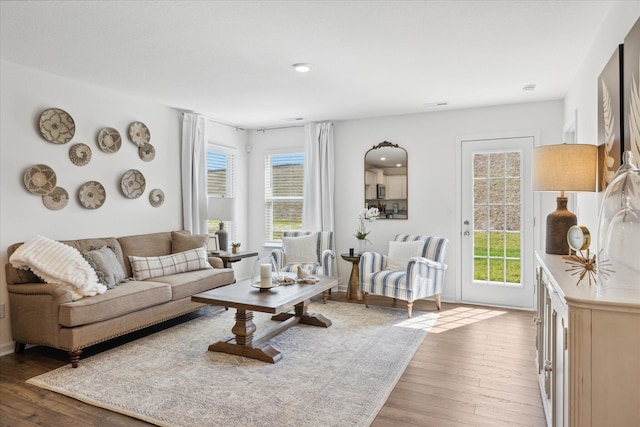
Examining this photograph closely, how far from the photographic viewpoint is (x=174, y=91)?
436 cm

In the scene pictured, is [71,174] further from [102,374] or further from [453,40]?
[453,40]

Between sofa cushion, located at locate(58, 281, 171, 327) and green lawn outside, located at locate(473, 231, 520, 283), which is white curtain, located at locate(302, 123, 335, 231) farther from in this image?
sofa cushion, located at locate(58, 281, 171, 327)

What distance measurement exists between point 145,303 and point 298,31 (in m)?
2.68

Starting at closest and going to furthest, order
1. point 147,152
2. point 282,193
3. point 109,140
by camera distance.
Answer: point 109,140 < point 147,152 < point 282,193

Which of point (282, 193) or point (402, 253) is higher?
point (282, 193)

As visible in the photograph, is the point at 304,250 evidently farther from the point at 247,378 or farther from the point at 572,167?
the point at 572,167

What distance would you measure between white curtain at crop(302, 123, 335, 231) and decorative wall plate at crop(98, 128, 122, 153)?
101 inches

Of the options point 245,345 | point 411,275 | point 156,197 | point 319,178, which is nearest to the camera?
point 245,345

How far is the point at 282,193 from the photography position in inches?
252

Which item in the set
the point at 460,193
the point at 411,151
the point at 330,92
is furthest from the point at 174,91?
the point at 460,193

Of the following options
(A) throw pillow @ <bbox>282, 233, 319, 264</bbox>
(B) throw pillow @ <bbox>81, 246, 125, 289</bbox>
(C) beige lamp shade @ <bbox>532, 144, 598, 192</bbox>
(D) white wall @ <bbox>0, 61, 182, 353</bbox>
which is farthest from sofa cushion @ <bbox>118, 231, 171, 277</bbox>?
(C) beige lamp shade @ <bbox>532, 144, 598, 192</bbox>

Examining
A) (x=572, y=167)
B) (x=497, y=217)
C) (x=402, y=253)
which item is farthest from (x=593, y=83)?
(x=402, y=253)

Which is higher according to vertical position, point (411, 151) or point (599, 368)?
point (411, 151)

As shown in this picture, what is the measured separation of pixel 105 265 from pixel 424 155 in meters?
3.98
